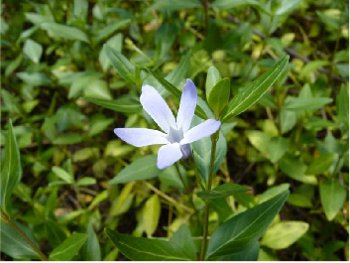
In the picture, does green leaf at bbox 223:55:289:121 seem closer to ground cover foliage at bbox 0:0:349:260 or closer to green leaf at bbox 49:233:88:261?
ground cover foliage at bbox 0:0:349:260

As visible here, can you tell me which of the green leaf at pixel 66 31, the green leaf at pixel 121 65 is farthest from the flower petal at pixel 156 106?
the green leaf at pixel 66 31

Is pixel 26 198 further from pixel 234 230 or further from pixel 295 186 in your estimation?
pixel 295 186

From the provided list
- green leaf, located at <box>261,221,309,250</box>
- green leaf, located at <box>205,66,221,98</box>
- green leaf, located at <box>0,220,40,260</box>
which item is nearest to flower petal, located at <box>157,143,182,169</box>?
green leaf, located at <box>205,66,221,98</box>

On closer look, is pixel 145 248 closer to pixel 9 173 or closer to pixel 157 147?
pixel 9 173

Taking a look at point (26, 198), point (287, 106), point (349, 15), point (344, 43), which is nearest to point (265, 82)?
point (287, 106)

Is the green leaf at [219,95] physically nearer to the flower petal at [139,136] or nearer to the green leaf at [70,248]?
the flower petal at [139,136]

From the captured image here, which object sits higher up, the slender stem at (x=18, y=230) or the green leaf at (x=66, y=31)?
the green leaf at (x=66, y=31)

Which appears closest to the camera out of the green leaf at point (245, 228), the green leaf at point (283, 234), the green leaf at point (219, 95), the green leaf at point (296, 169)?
the green leaf at point (219, 95)

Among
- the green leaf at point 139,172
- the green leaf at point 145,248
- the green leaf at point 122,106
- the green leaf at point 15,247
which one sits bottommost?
the green leaf at point 15,247
